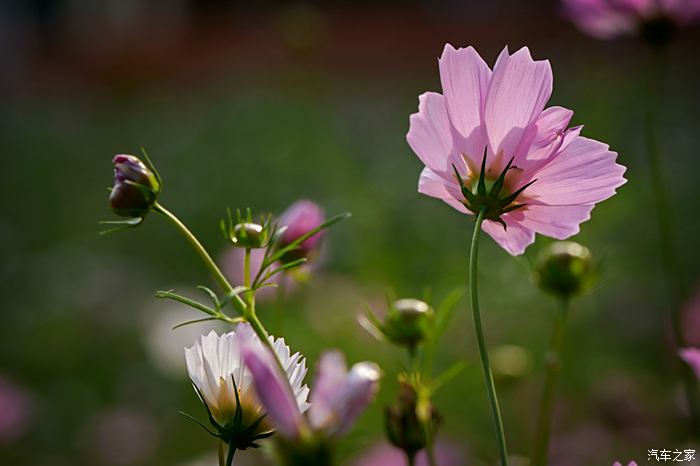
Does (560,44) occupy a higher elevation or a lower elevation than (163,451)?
higher

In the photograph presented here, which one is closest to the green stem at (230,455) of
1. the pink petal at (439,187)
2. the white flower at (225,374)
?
the white flower at (225,374)

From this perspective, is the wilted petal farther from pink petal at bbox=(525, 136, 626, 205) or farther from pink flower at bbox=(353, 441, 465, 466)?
pink flower at bbox=(353, 441, 465, 466)

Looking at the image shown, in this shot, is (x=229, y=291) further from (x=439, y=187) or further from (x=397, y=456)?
(x=397, y=456)

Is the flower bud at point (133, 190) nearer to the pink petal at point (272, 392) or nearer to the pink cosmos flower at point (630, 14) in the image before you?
the pink petal at point (272, 392)

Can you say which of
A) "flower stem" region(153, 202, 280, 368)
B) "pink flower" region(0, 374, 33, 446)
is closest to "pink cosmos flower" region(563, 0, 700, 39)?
"flower stem" region(153, 202, 280, 368)

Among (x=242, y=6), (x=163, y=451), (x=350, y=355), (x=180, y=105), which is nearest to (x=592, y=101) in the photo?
(x=350, y=355)

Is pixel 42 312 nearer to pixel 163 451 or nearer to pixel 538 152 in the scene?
pixel 163 451
